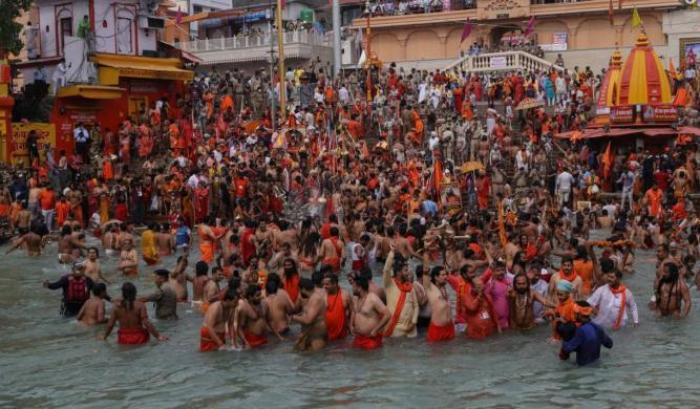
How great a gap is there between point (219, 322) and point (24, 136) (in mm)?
19057

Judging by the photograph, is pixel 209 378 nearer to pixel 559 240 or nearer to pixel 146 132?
pixel 559 240

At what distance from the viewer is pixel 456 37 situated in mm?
41812

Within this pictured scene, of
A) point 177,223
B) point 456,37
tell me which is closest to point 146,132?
point 177,223

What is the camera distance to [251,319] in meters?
12.3

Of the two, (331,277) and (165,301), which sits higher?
(331,277)

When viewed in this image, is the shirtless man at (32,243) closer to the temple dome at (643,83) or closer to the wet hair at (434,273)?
the wet hair at (434,273)

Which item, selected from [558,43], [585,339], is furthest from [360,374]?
[558,43]

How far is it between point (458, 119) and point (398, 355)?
15.3 m

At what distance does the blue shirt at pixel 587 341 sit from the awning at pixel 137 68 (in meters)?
24.5

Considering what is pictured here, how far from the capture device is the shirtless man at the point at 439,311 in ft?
40.5

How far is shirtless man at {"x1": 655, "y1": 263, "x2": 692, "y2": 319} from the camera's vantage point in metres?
13.2

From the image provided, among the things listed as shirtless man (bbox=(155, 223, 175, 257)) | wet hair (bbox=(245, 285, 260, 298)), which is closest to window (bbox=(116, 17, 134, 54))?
shirtless man (bbox=(155, 223, 175, 257))

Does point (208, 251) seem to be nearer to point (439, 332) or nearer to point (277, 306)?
point (277, 306)

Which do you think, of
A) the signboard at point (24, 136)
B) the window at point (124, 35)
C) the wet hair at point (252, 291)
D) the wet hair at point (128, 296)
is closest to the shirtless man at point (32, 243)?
the signboard at point (24, 136)
